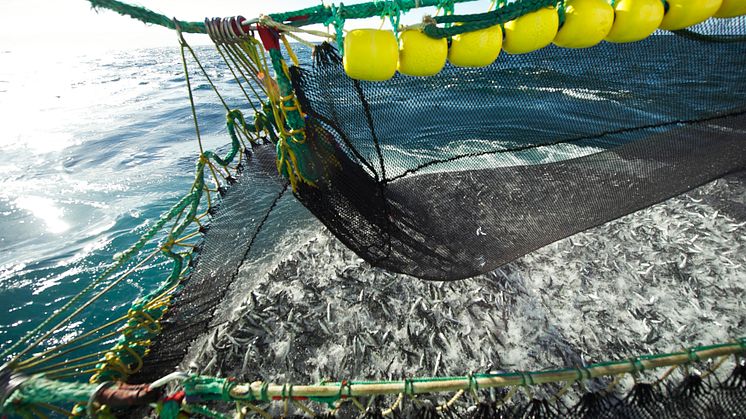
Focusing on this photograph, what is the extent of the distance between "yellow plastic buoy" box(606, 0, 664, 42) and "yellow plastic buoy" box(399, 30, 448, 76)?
1.08 metres

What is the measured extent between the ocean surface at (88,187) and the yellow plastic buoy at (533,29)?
994 mm

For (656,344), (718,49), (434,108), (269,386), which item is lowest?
(656,344)

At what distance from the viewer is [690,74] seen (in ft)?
9.04

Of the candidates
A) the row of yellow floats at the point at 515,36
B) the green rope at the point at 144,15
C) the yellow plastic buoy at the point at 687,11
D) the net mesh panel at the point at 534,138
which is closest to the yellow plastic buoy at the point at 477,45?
the row of yellow floats at the point at 515,36

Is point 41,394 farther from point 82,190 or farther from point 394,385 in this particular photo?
point 82,190

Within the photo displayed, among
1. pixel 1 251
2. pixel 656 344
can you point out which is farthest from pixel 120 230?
pixel 656 344

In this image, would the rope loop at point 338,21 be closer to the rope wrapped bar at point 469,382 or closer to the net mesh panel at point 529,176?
the net mesh panel at point 529,176

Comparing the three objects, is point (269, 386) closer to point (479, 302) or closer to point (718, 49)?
point (479, 302)

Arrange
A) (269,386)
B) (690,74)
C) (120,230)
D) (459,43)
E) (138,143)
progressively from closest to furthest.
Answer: (459,43)
(269,386)
(690,74)
(120,230)
(138,143)

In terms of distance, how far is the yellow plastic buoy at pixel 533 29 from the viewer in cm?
186

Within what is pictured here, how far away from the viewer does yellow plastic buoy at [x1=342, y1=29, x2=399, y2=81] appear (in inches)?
69.4

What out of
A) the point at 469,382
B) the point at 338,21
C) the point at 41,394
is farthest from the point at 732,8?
the point at 41,394

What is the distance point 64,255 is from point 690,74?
886 centimetres

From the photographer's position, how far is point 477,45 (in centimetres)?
186
